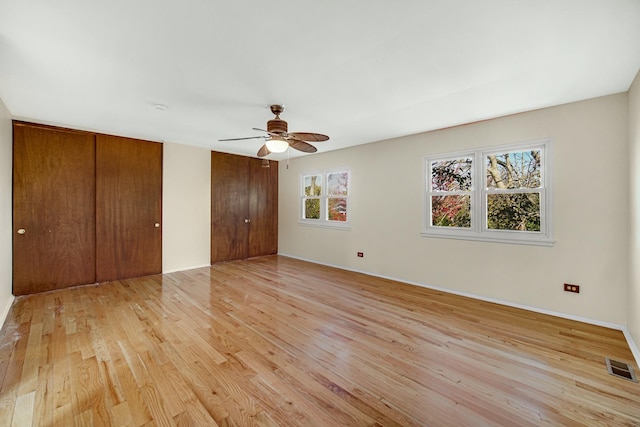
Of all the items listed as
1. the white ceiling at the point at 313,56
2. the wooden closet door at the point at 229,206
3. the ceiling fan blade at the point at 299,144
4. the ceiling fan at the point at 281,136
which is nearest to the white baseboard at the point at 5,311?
the white ceiling at the point at 313,56

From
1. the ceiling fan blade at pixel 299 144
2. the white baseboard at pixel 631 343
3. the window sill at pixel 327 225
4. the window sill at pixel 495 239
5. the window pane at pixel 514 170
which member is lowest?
the white baseboard at pixel 631 343

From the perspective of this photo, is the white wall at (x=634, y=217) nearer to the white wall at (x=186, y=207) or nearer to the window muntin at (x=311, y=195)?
the window muntin at (x=311, y=195)

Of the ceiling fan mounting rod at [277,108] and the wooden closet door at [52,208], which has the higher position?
the ceiling fan mounting rod at [277,108]

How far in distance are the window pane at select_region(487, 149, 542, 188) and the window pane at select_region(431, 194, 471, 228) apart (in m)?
0.41

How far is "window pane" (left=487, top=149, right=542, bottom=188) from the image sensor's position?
3.32 metres

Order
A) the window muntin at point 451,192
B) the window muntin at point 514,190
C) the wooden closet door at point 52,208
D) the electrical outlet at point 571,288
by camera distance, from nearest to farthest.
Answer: the electrical outlet at point 571,288
the window muntin at point 514,190
the wooden closet door at point 52,208
the window muntin at point 451,192

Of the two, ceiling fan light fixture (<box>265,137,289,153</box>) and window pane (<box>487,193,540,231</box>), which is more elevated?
ceiling fan light fixture (<box>265,137,289,153</box>)

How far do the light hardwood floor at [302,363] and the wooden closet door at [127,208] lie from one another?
95 centimetres

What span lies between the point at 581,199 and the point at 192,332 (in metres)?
4.43

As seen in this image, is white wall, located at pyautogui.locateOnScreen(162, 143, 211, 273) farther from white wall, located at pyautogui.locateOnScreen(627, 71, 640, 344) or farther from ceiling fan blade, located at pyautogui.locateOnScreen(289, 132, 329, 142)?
white wall, located at pyautogui.locateOnScreen(627, 71, 640, 344)

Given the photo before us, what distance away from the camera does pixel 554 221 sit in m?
3.12

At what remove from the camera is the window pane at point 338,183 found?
18.0 ft

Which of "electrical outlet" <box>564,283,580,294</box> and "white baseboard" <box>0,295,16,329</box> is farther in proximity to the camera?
"electrical outlet" <box>564,283,580,294</box>

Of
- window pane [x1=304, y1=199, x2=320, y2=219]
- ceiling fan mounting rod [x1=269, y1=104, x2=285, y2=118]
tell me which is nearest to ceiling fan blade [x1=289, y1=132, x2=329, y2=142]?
ceiling fan mounting rod [x1=269, y1=104, x2=285, y2=118]
